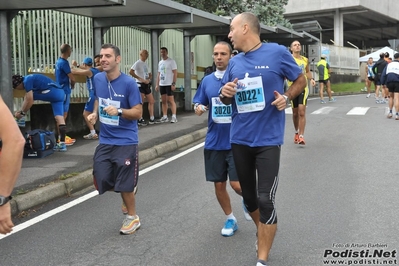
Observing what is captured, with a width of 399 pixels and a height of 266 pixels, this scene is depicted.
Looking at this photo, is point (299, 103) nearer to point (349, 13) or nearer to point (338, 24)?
point (338, 24)

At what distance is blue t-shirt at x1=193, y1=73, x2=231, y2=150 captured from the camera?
5.48 metres

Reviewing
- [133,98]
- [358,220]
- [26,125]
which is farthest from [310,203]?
[26,125]

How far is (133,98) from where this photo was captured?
227 inches

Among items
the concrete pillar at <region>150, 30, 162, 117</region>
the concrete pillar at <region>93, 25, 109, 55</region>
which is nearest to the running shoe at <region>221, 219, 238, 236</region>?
the concrete pillar at <region>93, 25, 109, 55</region>

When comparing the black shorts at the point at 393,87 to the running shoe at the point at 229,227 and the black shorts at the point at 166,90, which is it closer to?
the black shorts at the point at 166,90

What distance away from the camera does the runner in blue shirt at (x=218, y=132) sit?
5461 mm

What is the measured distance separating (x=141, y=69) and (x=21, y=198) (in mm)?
8593

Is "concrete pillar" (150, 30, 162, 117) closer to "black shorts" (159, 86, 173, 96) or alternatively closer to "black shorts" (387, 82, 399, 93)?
"black shorts" (159, 86, 173, 96)

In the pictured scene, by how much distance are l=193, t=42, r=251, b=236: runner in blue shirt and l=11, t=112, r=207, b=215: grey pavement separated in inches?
100

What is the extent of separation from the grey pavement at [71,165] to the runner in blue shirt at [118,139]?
1.54 metres

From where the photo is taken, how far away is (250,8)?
25641mm

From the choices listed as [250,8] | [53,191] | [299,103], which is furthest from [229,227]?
[250,8]

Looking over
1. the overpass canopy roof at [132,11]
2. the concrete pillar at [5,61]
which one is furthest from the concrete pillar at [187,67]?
the concrete pillar at [5,61]

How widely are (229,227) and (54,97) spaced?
5.81m
